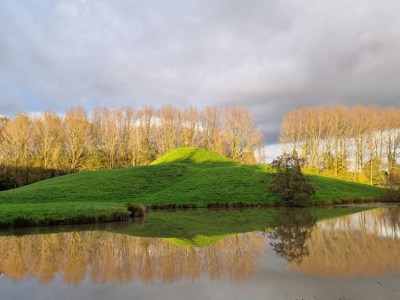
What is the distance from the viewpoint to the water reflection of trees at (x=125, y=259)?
10.8 metres

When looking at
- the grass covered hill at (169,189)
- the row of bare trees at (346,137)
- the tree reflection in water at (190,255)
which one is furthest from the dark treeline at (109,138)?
the tree reflection in water at (190,255)

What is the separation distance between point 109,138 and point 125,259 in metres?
74.2

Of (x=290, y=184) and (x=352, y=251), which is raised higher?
(x=290, y=184)

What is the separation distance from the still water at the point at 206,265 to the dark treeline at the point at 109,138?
196ft

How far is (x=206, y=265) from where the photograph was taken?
11.8 metres

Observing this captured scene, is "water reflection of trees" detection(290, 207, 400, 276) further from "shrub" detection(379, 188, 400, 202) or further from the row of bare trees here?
the row of bare trees

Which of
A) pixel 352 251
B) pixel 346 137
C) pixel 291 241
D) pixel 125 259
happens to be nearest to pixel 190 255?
pixel 125 259

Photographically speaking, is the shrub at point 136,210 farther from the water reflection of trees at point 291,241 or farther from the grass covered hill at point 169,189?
the water reflection of trees at point 291,241

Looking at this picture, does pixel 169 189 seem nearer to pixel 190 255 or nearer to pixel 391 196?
pixel 391 196

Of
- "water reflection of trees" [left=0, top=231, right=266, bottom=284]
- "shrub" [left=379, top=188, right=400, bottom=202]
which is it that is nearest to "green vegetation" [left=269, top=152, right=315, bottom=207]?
"shrub" [left=379, top=188, right=400, bottom=202]

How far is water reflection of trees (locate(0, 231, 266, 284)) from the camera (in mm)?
10828

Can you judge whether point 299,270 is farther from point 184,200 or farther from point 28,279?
point 184,200

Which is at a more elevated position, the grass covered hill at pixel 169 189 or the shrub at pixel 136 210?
the grass covered hill at pixel 169 189

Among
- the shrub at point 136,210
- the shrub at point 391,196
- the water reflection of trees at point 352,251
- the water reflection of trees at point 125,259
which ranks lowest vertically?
the water reflection of trees at point 125,259
